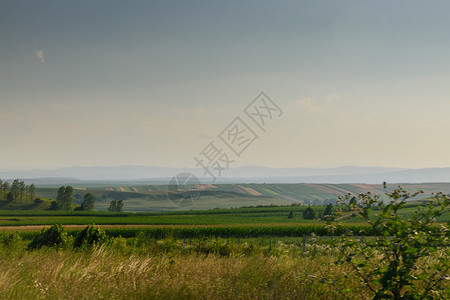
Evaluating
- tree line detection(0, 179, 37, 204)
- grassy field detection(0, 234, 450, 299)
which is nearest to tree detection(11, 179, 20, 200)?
tree line detection(0, 179, 37, 204)

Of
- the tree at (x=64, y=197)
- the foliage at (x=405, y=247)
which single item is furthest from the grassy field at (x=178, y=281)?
A: the tree at (x=64, y=197)

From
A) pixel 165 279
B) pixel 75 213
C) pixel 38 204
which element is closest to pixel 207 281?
pixel 165 279

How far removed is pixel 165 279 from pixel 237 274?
130 centimetres

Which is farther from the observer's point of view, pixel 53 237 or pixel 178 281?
pixel 53 237

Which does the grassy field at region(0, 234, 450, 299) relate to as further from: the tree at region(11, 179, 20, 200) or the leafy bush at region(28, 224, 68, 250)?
the tree at region(11, 179, 20, 200)

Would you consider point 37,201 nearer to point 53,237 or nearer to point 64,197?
→ point 64,197

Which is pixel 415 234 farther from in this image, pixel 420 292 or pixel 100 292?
pixel 100 292

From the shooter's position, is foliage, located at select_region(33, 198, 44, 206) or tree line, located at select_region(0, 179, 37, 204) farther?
tree line, located at select_region(0, 179, 37, 204)

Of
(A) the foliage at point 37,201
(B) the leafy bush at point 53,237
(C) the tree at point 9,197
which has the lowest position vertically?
(A) the foliage at point 37,201

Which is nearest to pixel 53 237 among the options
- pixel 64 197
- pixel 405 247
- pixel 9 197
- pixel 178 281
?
pixel 178 281

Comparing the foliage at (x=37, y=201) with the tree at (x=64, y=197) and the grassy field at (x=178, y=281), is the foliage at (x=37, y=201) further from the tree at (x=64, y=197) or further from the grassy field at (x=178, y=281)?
the grassy field at (x=178, y=281)

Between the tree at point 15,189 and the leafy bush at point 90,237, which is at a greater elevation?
the leafy bush at point 90,237

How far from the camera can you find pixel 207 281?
18.4 feet

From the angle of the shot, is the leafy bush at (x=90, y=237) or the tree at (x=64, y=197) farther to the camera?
the tree at (x=64, y=197)
